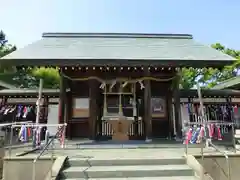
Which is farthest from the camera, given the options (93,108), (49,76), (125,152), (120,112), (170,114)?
(49,76)

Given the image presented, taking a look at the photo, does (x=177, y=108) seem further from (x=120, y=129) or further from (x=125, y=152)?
(x=125, y=152)

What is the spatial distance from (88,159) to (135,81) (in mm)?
3620

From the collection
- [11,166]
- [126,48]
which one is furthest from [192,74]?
[11,166]

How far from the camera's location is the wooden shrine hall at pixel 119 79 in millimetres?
6590

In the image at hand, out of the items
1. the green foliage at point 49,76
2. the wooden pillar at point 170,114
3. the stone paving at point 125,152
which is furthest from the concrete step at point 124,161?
the green foliage at point 49,76

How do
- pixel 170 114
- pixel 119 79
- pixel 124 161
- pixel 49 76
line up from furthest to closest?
pixel 49 76 < pixel 170 114 < pixel 119 79 < pixel 124 161

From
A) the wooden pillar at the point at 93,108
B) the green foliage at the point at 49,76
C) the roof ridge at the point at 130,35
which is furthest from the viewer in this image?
the green foliage at the point at 49,76

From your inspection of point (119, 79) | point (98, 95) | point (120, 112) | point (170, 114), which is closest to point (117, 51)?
point (119, 79)

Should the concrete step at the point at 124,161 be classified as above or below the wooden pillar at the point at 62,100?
below

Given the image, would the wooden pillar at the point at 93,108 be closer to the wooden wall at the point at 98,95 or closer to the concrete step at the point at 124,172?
the wooden wall at the point at 98,95

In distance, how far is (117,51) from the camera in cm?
746

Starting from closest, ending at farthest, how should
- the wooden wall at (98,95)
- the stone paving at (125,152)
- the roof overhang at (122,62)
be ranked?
the stone paving at (125,152), the roof overhang at (122,62), the wooden wall at (98,95)

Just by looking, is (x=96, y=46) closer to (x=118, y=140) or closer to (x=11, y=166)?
(x=118, y=140)

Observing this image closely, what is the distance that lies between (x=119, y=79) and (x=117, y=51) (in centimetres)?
98
